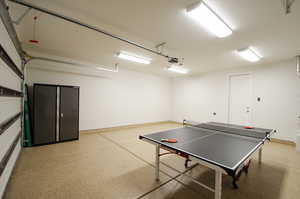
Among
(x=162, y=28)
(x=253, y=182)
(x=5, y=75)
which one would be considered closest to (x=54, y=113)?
(x=5, y=75)

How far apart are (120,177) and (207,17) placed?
10.2 ft

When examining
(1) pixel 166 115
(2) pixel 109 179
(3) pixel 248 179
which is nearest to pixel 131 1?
(2) pixel 109 179

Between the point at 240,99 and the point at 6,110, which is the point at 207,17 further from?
the point at 240,99

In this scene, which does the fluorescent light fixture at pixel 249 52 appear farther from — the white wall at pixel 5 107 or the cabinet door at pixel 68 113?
the cabinet door at pixel 68 113

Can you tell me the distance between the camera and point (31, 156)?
9.65 feet

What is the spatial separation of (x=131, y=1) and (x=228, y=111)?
18.3ft

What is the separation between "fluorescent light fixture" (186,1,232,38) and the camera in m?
1.85

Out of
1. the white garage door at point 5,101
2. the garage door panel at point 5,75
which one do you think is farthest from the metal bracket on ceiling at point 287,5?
the garage door panel at point 5,75

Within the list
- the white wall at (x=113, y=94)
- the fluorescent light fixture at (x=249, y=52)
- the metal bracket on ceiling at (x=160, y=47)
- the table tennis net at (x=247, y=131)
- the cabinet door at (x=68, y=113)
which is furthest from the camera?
the white wall at (x=113, y=94)

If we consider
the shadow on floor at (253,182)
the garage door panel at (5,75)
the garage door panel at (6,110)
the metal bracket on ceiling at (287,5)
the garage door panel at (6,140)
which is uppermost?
the metal bracket on ceiling at (287,5)

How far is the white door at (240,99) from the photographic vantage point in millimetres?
5012

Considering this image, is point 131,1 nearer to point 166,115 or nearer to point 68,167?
point 68,167

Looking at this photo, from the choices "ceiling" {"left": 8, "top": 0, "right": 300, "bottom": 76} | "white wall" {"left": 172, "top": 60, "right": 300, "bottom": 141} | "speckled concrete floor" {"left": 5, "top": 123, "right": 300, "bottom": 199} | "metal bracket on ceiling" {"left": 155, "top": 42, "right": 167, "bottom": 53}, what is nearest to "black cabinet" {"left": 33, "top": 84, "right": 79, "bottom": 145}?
"speckled concrete floor" {"left": 5, "top": 123, "right": 300, "bottom": 199}

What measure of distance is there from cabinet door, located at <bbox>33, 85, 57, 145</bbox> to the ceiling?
128 cm
